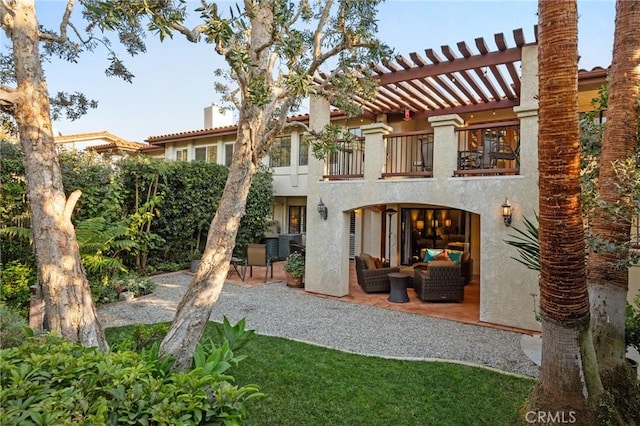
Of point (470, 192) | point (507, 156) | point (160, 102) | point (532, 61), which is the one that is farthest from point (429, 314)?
point (160, 102)

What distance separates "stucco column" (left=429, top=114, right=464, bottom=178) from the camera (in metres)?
8.73

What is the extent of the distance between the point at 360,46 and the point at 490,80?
5.46m

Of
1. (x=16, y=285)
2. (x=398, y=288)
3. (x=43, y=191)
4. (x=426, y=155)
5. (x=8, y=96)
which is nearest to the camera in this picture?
(x=8, y=96)

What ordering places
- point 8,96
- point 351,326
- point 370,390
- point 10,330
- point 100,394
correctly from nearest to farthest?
1. point 100,394
2. point 8,96
3. point 10,330
4. point 370,390
5. point 351,326

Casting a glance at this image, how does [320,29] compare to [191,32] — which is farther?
[320,29]

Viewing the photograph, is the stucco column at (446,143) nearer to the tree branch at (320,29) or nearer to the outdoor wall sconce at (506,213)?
the outdoor wall sconce at (506,213)

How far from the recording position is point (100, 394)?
7.25 feet

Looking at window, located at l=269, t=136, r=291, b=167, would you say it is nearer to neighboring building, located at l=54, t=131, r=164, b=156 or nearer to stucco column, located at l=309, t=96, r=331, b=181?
stucco column, located at l=309, t=96, r=331, b=181

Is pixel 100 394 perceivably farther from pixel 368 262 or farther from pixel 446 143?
pixel 368 262

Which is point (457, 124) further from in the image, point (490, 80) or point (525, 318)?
point (525, 318)

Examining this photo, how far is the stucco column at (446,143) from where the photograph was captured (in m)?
8.73

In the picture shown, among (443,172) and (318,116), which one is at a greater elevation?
(318,116)

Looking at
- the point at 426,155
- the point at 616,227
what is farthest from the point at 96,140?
the point at 616,227

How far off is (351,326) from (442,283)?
318 centimetres
